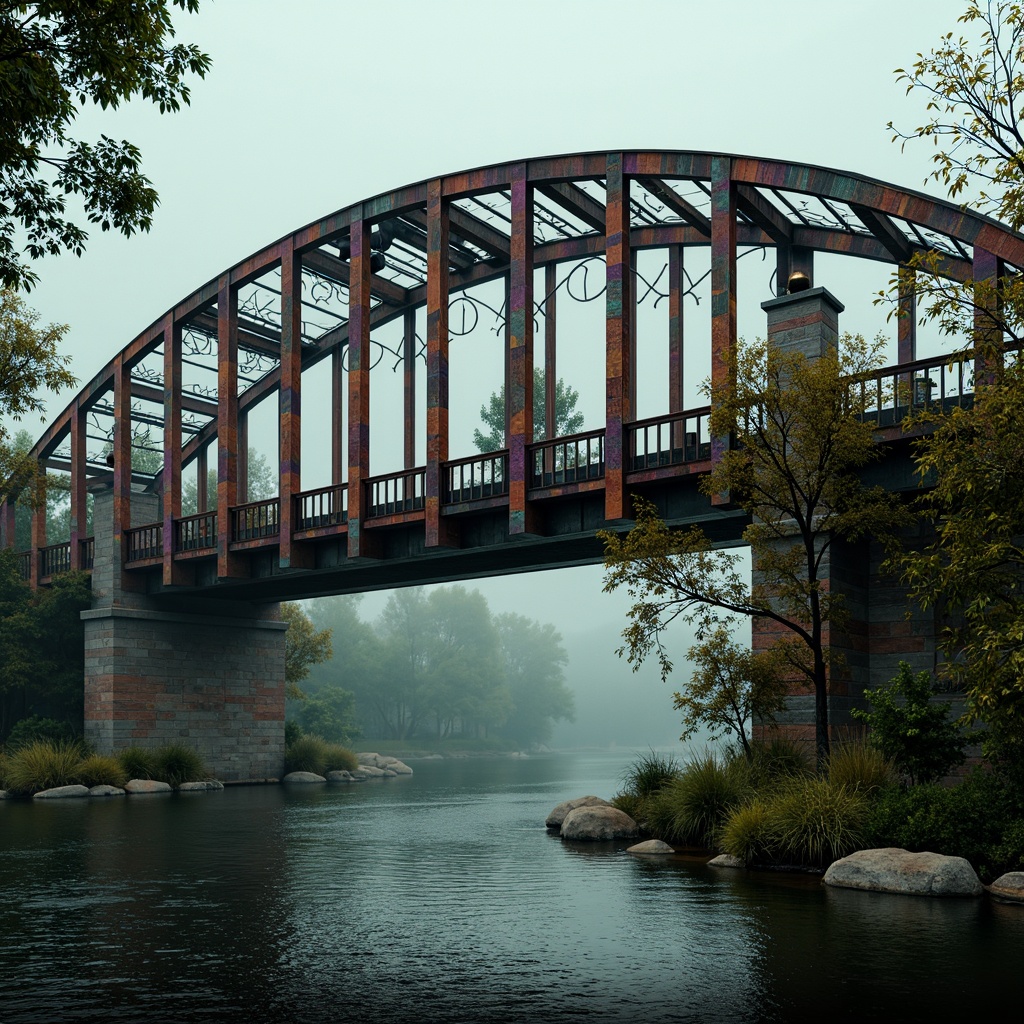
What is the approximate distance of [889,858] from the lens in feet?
50.0

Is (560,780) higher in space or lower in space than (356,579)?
lower

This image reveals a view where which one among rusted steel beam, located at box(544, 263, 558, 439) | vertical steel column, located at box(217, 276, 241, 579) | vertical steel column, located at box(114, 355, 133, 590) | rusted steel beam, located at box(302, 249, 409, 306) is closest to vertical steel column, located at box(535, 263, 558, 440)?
rusted steel beam, located at box(544, 263, 558, 439)

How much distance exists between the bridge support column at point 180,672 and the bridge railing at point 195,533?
9.32 ft

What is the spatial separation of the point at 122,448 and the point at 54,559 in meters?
6.52

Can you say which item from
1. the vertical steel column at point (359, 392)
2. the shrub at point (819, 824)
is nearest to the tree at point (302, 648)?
the vertical steel column at point (359, 392)

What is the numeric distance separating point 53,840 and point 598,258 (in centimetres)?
2223

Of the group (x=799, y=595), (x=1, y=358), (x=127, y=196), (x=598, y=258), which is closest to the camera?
(x=127, y=196)

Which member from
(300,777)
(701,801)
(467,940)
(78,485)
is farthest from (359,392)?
(467,940)

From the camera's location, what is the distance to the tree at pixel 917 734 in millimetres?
17062

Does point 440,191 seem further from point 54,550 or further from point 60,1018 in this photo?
point 60,1018

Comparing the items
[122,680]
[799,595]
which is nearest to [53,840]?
[799,595]

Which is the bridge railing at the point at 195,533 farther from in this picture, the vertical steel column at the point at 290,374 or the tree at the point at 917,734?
the tree at the point at 917,734

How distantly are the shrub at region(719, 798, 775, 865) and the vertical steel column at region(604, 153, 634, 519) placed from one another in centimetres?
940

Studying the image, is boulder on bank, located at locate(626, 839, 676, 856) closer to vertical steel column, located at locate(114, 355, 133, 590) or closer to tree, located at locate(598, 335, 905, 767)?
tree, located at locate(598, 335, 905, 767)
